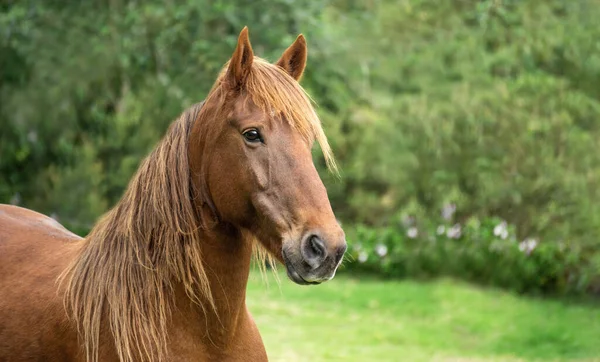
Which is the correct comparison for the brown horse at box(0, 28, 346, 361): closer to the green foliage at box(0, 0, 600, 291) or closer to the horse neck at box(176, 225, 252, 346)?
the horse neck at box(176, 225, 252, 346)

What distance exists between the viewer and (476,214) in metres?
11.4

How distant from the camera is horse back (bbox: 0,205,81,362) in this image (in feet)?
10.6

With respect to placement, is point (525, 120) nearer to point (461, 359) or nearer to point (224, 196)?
point (461, 359)

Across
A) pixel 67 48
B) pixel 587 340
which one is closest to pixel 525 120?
pixel 587 340

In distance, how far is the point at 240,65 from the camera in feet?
9.71

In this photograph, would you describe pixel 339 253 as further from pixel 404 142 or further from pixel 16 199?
pixel 16 199

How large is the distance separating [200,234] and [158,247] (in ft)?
0.57

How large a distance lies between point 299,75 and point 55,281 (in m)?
1.27

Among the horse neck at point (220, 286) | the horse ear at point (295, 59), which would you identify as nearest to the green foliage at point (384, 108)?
the horse ear at point (295, 59)

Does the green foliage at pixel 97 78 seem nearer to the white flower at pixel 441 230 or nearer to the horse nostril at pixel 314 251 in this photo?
the white flower at pixel 441 230

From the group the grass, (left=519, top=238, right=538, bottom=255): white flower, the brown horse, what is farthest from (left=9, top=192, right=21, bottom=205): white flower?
the brown horse

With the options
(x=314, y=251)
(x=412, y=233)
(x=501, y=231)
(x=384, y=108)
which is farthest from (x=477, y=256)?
(x=314, y=251)

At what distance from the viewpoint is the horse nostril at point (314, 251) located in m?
2.62

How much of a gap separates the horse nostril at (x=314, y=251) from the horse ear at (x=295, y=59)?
811 mm
